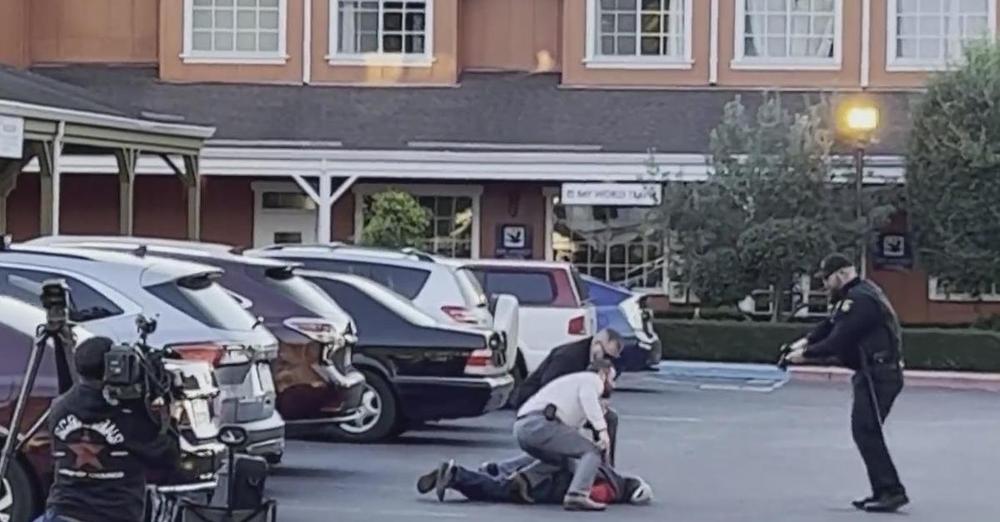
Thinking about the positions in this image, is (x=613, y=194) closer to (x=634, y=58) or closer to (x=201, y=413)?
(x=634, y=58)

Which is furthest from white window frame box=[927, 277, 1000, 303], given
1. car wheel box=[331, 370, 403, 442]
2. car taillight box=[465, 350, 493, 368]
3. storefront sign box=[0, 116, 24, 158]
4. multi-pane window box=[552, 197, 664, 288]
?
car wheel box=[331, 370, 403, 442]

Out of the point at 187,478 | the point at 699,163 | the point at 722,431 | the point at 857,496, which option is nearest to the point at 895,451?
the point at 722,431

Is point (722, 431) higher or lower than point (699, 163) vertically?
lower

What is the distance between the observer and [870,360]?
45.6 feet

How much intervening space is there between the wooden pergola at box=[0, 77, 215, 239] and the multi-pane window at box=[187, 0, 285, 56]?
511 cm

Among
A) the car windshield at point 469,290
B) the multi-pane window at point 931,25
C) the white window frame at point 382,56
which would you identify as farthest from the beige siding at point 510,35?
the car windshield at point 469,290

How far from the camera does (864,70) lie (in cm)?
3359

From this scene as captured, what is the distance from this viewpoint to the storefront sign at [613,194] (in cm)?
3050

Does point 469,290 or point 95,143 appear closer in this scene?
point 469,290

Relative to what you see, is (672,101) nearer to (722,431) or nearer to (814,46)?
(814,46)

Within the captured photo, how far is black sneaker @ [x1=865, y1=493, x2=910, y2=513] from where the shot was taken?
13984mm

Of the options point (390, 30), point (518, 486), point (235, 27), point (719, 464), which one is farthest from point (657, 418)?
point (235, 27)

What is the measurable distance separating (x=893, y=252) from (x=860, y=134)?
407 centimetres

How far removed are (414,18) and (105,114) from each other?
10308 millimetres
